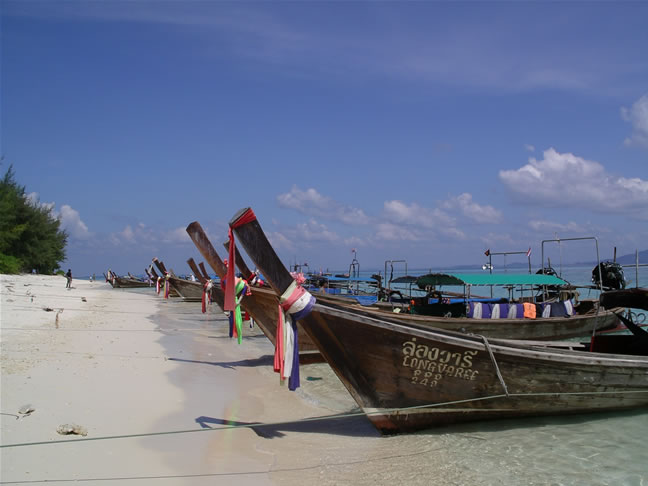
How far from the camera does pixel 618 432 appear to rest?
6820mm

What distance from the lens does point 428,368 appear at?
593 cm

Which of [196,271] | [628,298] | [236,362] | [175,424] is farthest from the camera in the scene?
[196,271]

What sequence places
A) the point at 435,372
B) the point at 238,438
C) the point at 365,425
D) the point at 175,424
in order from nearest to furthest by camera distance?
the point at 435,372
the point at 238,438
the point at 175,424
the point at 365,425

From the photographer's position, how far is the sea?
17.0 feet

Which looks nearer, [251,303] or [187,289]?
[251,303]

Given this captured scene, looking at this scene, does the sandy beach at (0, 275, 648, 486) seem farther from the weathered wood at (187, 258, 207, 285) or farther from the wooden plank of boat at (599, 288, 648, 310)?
the weathered wood at (187, 258, 207, 285)

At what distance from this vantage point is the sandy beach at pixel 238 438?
496 cm

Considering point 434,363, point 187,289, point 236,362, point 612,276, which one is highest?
point 612,276

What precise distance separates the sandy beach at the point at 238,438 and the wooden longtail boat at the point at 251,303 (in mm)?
1081

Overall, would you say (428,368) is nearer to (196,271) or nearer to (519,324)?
(519,324)

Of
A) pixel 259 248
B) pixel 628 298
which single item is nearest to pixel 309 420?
pixel 259 248

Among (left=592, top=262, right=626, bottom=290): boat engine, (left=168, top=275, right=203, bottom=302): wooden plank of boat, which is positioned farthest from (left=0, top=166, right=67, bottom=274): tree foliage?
(left=592, top=262, right=626, bottom=290): boat engine

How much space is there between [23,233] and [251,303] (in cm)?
4271

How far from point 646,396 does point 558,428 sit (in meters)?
1.73
